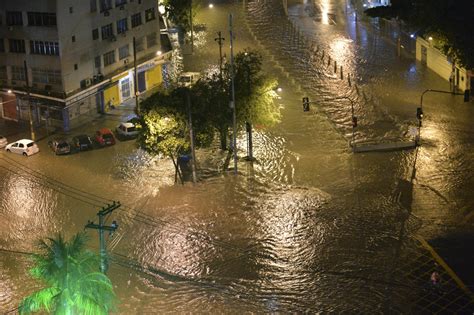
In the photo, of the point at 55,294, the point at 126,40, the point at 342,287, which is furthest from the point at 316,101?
the point at 55,294

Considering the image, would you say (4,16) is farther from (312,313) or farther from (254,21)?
(254,21)

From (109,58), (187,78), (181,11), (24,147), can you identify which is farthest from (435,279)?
(181,11)

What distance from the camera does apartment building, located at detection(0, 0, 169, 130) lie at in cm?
8231

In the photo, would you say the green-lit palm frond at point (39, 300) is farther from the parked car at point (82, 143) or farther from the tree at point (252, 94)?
the parked car at point (82, 143)

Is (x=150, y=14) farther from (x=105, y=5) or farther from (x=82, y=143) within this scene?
(x=82, y=143)

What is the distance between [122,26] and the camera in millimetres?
91375

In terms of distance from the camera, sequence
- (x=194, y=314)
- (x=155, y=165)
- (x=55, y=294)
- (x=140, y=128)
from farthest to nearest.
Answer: (x=155, y=165), (x=140, y=128), (x=194, y=314), (x=55, y=294)

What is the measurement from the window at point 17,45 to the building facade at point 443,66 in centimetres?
4714

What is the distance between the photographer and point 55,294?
39469 mm

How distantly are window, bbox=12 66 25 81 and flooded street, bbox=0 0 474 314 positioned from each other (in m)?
9.08

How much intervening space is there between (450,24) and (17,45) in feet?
153

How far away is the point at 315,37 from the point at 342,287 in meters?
74.2

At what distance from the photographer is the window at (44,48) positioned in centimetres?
8212

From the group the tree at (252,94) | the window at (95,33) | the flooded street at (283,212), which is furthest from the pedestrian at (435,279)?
the window at (95,33)
